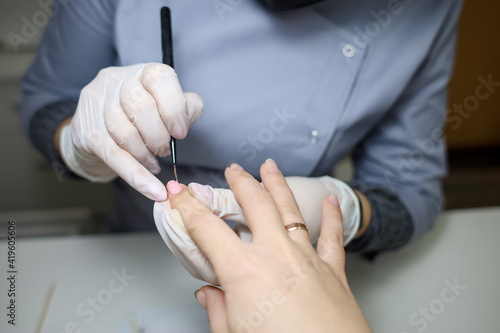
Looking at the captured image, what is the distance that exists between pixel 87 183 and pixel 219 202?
1.45 meters

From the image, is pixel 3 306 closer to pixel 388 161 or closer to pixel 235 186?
pixel 235 186

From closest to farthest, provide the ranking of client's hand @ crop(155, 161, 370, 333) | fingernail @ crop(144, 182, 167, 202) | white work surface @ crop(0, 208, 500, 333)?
client's hand @ crop(155, 161, 370, 333)
fingernail @ crop(144, 182, 167, 202)
white work surface @ crop(0, 208, 500, 333)

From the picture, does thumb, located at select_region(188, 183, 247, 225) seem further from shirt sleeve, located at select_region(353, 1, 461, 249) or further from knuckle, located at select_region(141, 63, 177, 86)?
shirt sleeve, located at select_region(353, 1, 461, 249)

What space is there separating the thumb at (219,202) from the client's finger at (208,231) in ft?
0.07

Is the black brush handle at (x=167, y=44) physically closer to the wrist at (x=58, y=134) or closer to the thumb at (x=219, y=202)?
the thumb at (x=219, y=202)

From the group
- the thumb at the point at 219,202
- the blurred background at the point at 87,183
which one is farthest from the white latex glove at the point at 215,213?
the blurred background at the point at 87,183

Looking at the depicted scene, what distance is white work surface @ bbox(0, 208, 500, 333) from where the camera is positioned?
636 mm

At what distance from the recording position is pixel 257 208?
1.54ft

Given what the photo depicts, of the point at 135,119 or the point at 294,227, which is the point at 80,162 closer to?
the point at 135,119

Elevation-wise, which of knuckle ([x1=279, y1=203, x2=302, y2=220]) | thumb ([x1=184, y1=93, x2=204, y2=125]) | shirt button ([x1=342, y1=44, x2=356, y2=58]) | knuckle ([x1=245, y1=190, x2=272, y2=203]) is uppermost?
shirt button ([x1=342, y1=44, x2=356, y2=58])

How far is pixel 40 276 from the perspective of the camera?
69 cm

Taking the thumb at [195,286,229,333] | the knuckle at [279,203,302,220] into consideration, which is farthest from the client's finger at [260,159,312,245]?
the thumb at [195,286,229,333]

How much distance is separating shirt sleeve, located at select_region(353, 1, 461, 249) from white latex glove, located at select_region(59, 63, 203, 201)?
0.37 metres

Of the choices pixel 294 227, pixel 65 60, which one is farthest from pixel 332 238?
pixel 65 60
